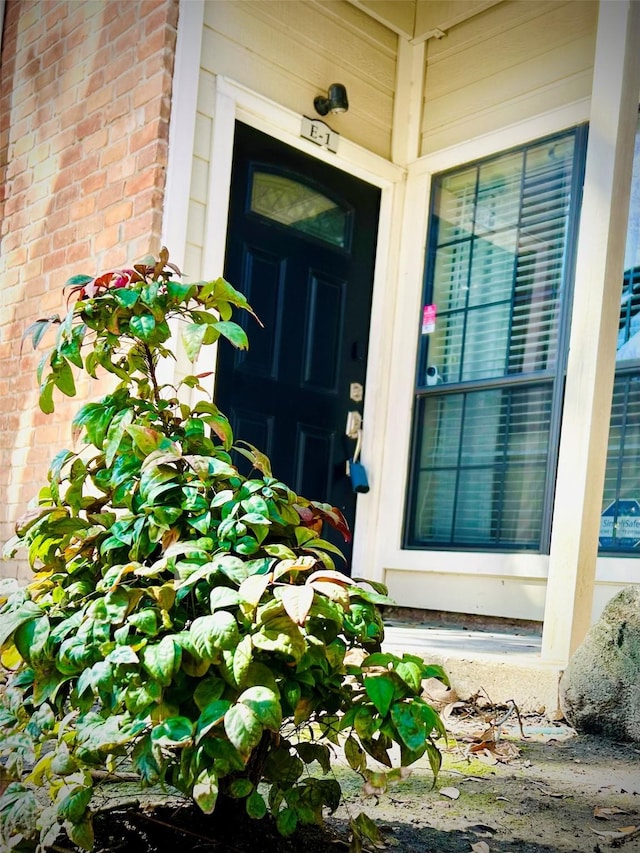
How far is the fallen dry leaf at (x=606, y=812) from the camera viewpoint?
186 cm

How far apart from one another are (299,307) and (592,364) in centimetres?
185

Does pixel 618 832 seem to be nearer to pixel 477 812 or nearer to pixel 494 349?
pixel 477 812

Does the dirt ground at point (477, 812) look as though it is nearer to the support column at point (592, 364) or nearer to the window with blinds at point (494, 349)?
the support column at point (592, 364)

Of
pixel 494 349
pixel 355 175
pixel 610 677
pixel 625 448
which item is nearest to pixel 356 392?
pixel 494 349

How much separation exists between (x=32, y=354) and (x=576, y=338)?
2687mm

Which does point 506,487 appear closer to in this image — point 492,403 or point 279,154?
point 492,403

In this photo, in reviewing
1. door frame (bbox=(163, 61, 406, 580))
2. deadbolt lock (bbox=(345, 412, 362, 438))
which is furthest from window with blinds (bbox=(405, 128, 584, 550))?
deadbolt lock (bbox=(345, 412, 362, 438))

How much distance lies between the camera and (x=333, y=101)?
14.2ft

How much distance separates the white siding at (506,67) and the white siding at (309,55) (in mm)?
284

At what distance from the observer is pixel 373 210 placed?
4.73 metres

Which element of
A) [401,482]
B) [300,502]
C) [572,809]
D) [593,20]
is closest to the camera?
[300,502]

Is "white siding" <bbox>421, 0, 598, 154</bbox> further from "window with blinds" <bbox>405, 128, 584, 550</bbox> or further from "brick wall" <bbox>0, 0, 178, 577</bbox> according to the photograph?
"brick wall" <bbox>0, 0, 178, 577</bbox>

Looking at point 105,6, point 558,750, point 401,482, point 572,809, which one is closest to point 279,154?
point 105,6

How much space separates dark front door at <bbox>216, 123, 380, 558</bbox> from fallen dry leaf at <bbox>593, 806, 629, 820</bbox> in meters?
2.49
